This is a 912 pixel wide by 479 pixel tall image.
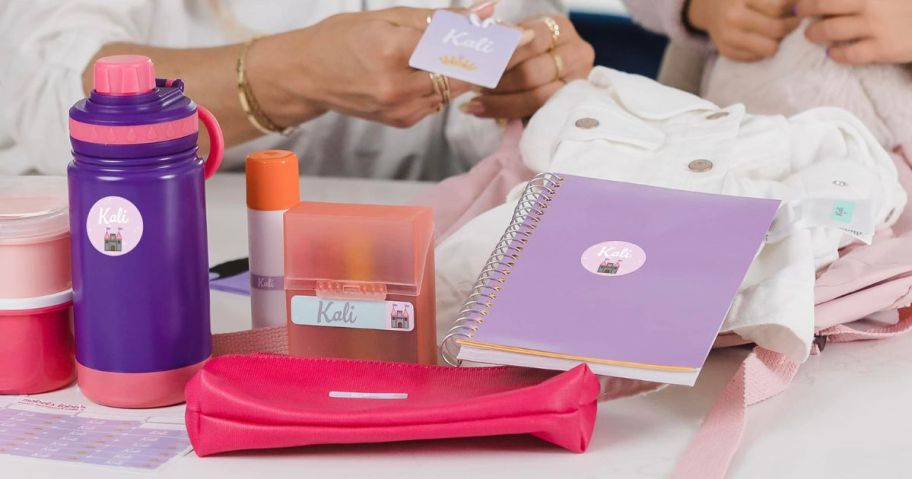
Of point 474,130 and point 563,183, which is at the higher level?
point 563,183

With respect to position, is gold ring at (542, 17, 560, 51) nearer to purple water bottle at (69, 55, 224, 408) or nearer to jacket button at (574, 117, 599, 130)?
jacket button at (574, 117, 599, 130)

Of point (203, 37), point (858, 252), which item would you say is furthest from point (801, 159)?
point (203, 37)

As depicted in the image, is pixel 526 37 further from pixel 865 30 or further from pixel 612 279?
pixel 612 279

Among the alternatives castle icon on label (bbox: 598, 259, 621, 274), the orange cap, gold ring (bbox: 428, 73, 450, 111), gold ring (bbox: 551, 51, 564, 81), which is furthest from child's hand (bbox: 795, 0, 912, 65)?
the orange cap

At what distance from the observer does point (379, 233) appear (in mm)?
701

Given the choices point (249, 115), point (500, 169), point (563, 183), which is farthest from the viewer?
point (249, 115)

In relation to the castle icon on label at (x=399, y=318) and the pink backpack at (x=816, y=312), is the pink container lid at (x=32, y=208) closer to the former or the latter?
the castle icon on label at (x=399, y=318)

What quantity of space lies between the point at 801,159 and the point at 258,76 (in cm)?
56

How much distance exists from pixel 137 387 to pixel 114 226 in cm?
11

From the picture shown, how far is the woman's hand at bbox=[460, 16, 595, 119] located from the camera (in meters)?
1.16

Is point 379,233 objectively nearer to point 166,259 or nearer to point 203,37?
point 166,259

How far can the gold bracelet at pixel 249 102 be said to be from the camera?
1.16 metres

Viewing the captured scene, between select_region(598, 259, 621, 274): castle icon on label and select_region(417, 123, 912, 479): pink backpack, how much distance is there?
0.23 ft

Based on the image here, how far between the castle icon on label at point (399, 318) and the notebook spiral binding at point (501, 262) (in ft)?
0.09
